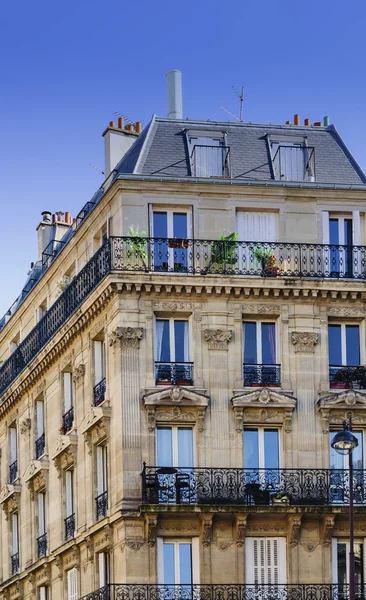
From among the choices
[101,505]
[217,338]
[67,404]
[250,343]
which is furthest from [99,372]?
[250,343]

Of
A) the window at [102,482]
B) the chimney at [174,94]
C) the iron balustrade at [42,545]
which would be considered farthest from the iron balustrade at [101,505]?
the chimney at [174,94]

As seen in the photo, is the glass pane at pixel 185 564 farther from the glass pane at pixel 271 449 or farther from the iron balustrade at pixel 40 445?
the iron balustrade at pixel 40 445

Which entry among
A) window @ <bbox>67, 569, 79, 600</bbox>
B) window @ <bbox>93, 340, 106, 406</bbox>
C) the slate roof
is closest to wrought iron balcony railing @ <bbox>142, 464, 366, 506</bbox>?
window @ <bbox>93, 340, 106, 406</bbox>

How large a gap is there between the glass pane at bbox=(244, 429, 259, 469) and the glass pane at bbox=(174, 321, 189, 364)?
217 centimetres

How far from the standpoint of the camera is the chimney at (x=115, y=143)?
4488cm

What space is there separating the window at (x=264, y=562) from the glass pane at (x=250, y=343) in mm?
4059

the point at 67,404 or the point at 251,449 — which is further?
the point at 67,404

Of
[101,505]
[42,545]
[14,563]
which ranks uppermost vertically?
[101,505]

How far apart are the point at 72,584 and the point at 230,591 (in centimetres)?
540

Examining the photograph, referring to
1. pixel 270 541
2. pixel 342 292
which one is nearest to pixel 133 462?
pixel 270 541

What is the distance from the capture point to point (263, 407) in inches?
1555

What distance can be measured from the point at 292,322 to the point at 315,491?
386 centimetres

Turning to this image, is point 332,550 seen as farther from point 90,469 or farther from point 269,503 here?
point 90,469

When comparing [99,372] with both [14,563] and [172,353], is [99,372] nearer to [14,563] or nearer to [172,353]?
[172,353]
